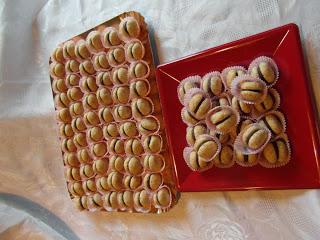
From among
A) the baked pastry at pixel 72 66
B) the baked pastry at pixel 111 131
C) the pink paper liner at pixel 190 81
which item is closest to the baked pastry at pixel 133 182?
the baked pastry at pixel 111 131

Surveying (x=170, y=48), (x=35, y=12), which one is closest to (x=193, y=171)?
(x=170, y=48)

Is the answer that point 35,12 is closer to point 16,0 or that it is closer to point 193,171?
point 16,0

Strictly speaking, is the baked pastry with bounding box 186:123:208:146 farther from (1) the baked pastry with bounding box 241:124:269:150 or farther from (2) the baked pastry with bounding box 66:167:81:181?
(2) the baked pastry with bounding box 66:167:81:181

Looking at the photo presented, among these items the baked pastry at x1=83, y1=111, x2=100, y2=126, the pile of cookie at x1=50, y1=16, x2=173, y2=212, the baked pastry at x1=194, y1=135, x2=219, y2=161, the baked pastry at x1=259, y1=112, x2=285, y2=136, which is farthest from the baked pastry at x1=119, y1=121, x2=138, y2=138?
the baked pastry at x1=259, y1=112, x2=285, y2=136

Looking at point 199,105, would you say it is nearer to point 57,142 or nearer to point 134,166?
point 134,166

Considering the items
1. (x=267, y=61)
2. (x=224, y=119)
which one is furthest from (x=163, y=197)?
(x=267, y=61)

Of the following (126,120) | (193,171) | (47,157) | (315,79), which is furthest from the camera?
(47,157)
